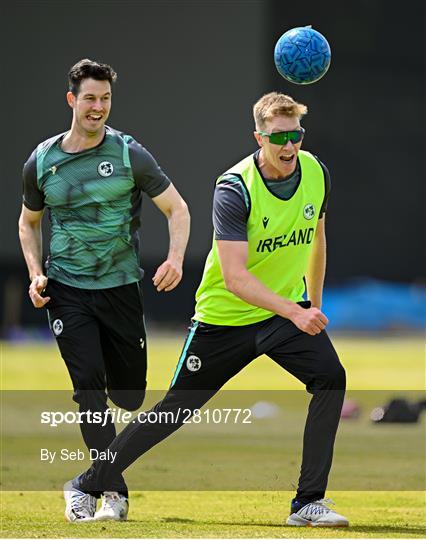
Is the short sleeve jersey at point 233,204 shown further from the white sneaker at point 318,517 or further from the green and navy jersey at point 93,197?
the white sneaker at point 318,517

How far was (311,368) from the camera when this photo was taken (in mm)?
6812

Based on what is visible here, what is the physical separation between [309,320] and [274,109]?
1.07 m

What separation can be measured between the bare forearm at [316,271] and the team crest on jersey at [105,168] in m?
1.12

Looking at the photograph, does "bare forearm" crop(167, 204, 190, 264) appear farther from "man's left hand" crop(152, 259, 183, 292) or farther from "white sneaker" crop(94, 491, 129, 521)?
"white sneaker" crop(94, 491, 129, 521)

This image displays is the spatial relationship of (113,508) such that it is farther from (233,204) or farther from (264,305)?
(233,204)

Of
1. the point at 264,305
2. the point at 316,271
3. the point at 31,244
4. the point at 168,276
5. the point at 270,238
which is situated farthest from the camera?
the point at 31,244

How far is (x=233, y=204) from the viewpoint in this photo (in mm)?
6801

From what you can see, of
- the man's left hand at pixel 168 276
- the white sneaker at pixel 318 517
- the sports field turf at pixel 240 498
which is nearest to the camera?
the sports field turf at pixel 240 498

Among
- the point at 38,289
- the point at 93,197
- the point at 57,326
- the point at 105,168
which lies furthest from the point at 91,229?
the point at 57,326

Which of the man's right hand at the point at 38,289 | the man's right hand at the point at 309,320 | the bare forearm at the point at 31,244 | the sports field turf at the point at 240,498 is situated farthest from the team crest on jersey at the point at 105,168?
the sports field turf at the point at 240,498

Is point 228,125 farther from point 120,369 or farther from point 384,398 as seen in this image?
point 120,369

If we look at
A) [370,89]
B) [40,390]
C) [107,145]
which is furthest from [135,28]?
[107,145]

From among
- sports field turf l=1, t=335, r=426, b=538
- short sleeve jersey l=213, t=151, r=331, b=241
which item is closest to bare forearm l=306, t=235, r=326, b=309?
short sleeve jersey l=213, t=151, r=331, b=241

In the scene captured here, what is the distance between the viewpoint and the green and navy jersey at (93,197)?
7297 mm
